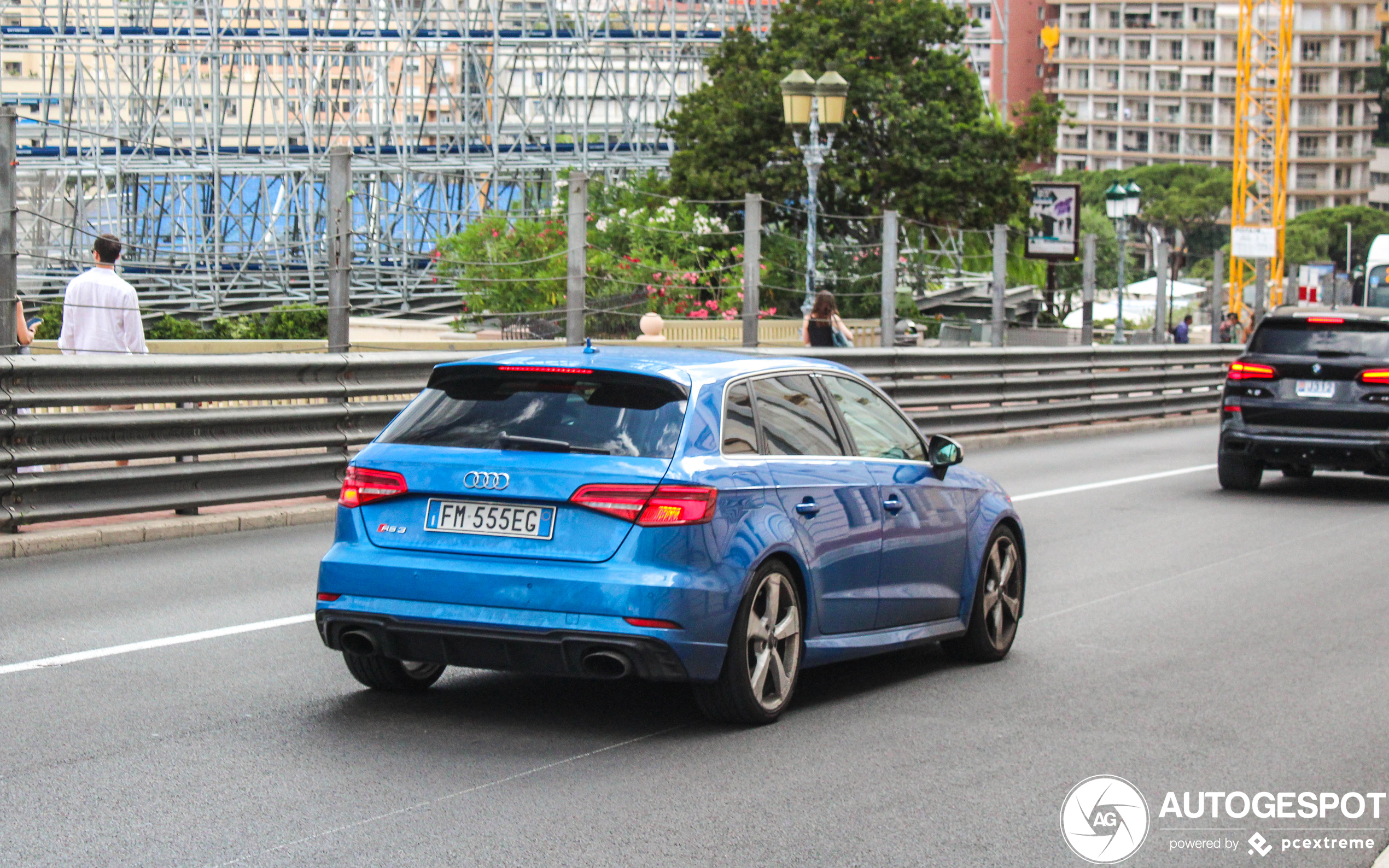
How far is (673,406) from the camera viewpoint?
634 cm

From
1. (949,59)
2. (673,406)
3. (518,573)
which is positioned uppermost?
(949,59)

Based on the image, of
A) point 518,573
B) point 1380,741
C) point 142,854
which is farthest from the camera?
point 1380,741

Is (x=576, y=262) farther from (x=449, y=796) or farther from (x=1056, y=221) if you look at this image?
(x=1056, y=221)

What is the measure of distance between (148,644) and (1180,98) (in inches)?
5888

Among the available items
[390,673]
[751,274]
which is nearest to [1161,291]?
[751,274]

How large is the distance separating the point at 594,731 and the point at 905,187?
32.6m

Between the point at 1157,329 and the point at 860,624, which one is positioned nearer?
the point at 860,624

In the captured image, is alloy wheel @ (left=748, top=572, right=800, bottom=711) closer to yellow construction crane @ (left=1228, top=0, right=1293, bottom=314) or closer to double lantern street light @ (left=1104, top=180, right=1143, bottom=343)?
double lantern street light @ (left=1104, top=180, right=1143, bottom=343)

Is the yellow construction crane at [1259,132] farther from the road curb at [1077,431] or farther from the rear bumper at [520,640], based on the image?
the rear bumper at [520,640]

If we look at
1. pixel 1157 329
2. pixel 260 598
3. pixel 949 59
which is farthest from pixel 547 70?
pixel 260 598

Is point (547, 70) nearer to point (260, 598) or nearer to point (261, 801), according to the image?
point (260, 598)

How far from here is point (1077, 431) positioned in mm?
23625

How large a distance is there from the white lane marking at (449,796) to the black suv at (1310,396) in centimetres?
1112

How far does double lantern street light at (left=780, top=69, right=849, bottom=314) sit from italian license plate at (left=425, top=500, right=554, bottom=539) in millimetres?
15955
